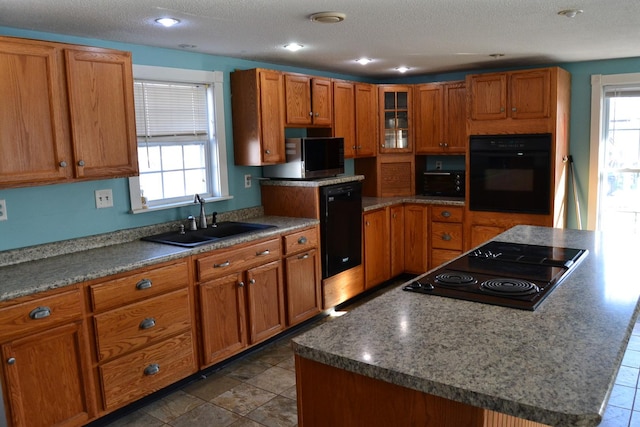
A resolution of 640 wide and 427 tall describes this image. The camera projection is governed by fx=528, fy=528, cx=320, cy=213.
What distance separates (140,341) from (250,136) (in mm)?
1828

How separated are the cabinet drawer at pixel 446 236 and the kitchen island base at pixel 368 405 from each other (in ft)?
11.6

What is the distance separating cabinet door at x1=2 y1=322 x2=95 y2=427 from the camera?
2.40 metres

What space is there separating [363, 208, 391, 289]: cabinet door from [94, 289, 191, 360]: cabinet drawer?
214 cm

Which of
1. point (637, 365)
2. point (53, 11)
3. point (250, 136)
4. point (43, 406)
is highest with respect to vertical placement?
point (53, 11)

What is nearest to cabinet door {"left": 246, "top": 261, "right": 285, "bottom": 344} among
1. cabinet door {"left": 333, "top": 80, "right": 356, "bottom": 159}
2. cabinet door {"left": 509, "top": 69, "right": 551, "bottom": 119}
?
cabinet door {"left": 333, "top": 80, "right": 356, "bottom": 159}

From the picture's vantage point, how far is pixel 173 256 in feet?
10.0

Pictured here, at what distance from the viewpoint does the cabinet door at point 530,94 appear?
15.0ft

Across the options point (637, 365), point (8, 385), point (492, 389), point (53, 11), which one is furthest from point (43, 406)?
point (637, 365)

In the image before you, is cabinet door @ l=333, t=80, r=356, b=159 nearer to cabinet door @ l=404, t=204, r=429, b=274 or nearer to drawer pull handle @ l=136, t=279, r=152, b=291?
cabinet door @ l=404, t=204, r=429, b=274

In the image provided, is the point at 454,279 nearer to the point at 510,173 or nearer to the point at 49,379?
the point at 49,379

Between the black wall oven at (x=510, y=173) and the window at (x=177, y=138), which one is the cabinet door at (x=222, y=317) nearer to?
the window at (x=177, y=138)

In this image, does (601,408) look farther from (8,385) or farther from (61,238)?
(61,238)


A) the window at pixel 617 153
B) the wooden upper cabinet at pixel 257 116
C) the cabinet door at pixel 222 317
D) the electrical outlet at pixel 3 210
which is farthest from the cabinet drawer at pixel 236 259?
the window at pixel 617 153

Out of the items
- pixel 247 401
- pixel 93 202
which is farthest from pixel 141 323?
pixel 93 202
